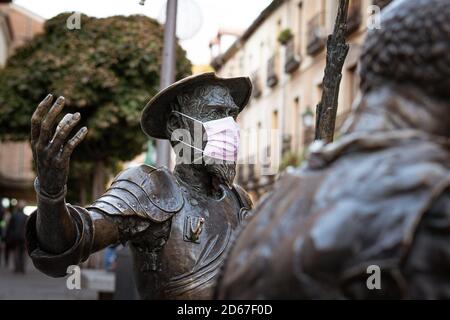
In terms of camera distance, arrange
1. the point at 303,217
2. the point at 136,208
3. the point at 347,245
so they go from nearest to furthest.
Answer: the point at 347,245 → the point at 303,217 → the point at 136,208

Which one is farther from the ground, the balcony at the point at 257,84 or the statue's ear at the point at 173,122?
the balcony at the point at 257,84

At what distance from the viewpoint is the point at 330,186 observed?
162cm

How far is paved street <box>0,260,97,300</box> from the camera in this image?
1205cm

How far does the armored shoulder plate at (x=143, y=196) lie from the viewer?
3.31m

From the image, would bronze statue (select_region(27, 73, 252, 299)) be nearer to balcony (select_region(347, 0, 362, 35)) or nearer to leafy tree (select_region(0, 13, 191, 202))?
leafy tree (select_region(0, 13, 191, 202))

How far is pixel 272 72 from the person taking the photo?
29297mm

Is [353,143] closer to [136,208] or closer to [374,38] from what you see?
→ [374,38]

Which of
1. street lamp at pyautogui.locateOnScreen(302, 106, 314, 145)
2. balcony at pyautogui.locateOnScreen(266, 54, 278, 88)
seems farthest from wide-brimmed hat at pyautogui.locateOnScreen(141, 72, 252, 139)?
balcony at pyautogui.locateOnScreen(266, 54, 278, 88)

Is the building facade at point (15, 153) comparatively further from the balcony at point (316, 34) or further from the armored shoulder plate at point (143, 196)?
the armored shoulder plate at point (143, 196)

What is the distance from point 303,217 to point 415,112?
287mm

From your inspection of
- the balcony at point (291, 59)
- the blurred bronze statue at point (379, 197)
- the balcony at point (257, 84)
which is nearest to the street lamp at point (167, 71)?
the blurred bronze statue at point (379, 197)

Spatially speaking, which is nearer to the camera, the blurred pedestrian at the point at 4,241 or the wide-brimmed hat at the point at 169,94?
the wide-brimmed hat at the point at 169,94

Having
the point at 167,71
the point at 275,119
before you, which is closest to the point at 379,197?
the point at 167,71
